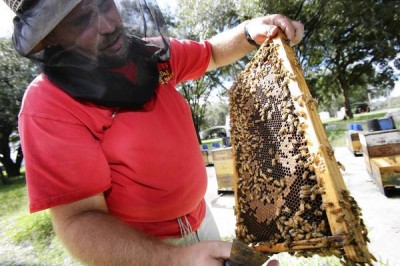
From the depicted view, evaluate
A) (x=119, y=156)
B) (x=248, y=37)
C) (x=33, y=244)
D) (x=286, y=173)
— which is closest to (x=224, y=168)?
(x=33, y=244)

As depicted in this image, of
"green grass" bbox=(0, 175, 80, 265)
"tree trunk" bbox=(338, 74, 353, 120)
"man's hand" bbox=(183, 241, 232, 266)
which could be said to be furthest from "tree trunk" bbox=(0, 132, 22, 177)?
"tree trunk" bbox=(338, 74, 353, 120)

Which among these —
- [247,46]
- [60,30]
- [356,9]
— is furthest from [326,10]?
[60,30]

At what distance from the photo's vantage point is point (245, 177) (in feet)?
6.39

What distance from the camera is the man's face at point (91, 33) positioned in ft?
5.54

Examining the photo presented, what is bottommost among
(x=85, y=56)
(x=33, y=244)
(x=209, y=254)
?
(x=33, y=244)

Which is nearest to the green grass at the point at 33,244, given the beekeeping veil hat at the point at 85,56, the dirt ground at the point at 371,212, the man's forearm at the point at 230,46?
the dirt ground at the point at 371,212

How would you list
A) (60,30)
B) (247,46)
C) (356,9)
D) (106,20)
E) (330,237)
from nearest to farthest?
(330,237) < (60,30) < (106,20) < (247,46) < (356,9)

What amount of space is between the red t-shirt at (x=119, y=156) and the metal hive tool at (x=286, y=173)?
0.40 m

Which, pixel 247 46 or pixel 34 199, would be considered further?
pixel 247 46

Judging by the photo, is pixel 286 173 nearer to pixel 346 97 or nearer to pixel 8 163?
pixel 346 97

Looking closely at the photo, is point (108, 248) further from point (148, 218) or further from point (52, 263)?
point (52, 263)

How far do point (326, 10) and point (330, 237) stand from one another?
21750 millimetres

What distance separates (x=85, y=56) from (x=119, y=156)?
0.61 metres

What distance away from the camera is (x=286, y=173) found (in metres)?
1.67
